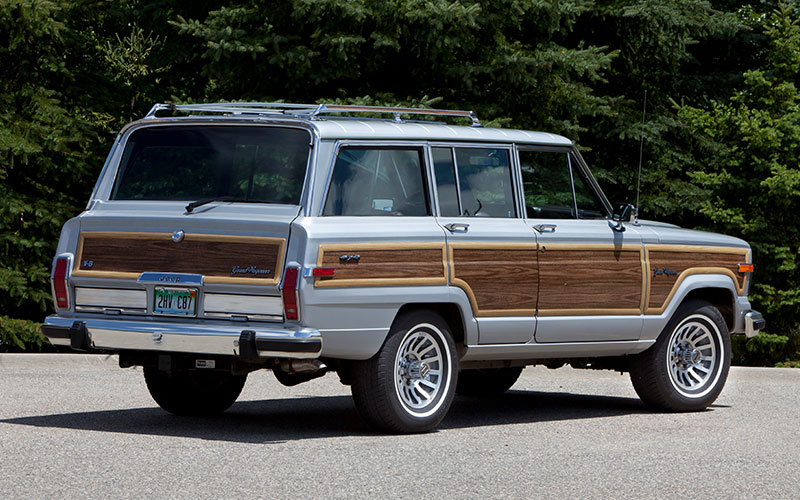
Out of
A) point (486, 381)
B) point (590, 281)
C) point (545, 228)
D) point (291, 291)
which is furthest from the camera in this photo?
point (486, 381)

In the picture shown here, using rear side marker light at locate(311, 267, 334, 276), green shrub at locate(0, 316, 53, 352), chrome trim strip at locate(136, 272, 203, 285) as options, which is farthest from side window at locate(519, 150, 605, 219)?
green shrub at locate(0, 316, 53, 352)

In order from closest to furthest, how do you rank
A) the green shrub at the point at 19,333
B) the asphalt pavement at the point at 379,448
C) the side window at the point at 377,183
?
the asphalt pavement at the point at 379,448
the side window at the point at 377,183
the green shrub at the point at 19,333

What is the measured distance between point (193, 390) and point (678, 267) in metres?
3.89

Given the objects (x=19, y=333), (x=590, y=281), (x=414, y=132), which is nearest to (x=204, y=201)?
(x=414, y=132)

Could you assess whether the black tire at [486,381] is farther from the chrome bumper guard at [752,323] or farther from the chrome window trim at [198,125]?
the chrome window trim at [198,125]

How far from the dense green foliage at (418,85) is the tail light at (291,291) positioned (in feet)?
32.7

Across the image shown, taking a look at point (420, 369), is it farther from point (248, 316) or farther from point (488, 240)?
point (248, 316)

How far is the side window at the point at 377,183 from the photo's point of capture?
8.86 metres

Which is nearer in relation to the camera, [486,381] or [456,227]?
[456,227]

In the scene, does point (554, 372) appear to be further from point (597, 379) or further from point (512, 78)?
point (512, 78)

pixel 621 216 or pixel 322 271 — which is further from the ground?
pixel 621 216

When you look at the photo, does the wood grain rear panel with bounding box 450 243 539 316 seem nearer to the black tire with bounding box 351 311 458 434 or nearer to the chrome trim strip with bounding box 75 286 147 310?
the black tire with bounding box 351 311 458 434

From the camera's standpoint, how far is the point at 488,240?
9500mm

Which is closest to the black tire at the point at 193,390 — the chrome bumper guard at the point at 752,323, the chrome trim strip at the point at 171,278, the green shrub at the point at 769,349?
the chrome trim strip at the point at 171,278
